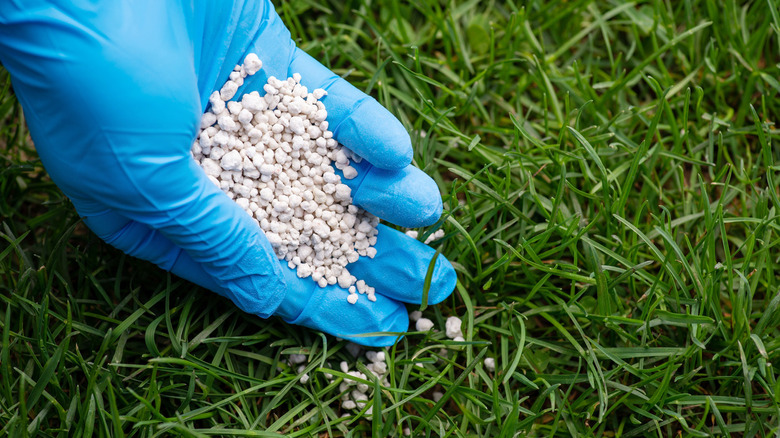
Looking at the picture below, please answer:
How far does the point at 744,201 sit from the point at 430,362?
0.76 metres

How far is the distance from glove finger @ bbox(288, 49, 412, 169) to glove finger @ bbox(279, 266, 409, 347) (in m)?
0.26

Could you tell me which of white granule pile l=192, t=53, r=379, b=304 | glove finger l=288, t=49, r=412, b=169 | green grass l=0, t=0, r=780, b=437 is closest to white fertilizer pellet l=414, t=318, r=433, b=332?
green grass l=0, t=0, r=780, b=437

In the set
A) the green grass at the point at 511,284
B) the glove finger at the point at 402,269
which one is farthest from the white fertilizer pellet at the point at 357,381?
the glove finger at the point at 402,269

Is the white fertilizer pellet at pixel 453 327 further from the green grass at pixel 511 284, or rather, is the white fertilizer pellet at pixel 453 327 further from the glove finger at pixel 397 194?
the glove finger at pixel 397 194

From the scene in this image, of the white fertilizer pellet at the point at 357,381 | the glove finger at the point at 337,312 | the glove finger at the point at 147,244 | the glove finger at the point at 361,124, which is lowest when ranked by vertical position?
the white fertilizer pellet at the point at 357,381

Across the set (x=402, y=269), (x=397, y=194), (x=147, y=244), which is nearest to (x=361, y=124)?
(x=397, y=194)

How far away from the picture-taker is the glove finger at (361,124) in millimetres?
989

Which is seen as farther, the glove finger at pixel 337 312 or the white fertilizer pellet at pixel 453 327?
the white fertilizer pellet at pixel 453 327

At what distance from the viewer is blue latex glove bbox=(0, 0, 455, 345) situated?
79 centimetres

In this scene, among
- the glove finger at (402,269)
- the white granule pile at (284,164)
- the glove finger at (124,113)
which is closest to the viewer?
the glove finger at (124,113)

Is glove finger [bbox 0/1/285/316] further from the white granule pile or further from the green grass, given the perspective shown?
the green grass

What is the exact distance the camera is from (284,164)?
1032 millimetres

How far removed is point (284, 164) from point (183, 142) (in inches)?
8.0

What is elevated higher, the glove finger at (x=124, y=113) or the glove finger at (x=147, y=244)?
the glove finger at (x=124, y=113)
